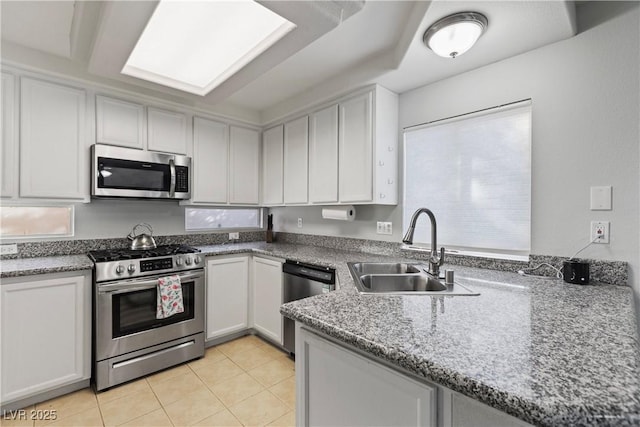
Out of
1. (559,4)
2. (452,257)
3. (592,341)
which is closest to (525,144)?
(559,4)

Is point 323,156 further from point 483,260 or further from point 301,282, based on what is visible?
point 483,260

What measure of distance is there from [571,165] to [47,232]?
12.3 feet

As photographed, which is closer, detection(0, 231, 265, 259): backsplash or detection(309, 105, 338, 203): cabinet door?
detection(0, 231, 265, 259): backsplash

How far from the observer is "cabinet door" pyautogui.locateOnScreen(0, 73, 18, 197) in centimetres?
204

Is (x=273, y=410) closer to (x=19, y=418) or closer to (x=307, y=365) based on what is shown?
(x=307, y=365)

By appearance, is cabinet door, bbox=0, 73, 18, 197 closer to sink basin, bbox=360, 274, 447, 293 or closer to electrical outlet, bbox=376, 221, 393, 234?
sink basin, bbox=360, 274, 447, 293

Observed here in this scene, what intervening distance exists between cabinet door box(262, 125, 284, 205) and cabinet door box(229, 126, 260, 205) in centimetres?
9

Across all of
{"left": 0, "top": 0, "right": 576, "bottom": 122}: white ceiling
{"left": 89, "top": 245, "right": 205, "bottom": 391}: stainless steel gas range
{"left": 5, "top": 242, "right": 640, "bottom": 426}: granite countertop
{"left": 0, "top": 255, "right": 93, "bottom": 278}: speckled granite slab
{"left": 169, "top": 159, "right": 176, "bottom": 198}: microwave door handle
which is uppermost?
{"left": 0, "top": 0, "right": 576, "bottom": 122}: white ceiling

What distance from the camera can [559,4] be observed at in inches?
54.4

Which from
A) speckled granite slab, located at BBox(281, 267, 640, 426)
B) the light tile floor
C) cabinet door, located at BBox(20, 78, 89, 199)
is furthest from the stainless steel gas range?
speckled granite slab, located at BBox(281, 267, 640, 426)

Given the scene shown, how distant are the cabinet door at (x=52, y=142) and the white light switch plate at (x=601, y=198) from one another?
3525 millimetres

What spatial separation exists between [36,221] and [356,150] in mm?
2659

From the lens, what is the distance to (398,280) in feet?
5.85

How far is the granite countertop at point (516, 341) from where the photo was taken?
562mm
